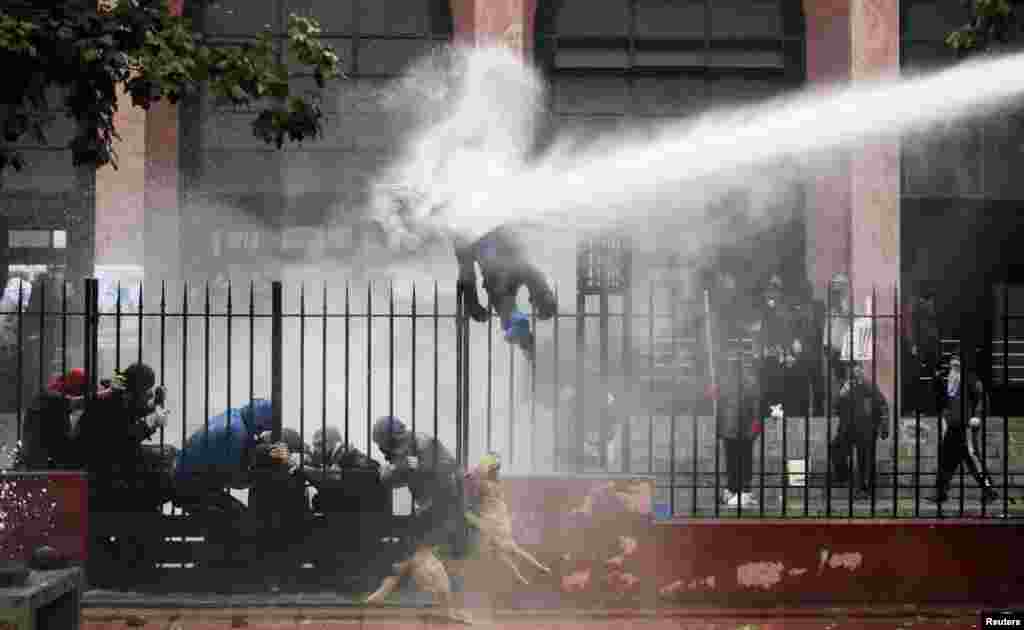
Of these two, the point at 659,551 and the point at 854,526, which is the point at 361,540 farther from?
the point at 854,526

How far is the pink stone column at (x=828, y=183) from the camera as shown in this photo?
73.8 ft

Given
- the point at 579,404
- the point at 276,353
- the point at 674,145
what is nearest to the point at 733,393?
the point at 579,404

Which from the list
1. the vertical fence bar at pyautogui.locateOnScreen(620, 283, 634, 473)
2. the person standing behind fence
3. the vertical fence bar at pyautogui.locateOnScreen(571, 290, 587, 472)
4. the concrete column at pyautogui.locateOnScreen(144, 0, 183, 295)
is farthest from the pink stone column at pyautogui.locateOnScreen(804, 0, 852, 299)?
the vertical fence bar at pyautogui.locateOnScreen(571, 290, 587, 472)

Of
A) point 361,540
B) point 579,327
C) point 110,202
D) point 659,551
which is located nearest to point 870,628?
point 659,551

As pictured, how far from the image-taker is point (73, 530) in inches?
451

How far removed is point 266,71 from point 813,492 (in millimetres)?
6746

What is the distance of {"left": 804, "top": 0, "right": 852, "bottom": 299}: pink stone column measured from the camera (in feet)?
73.8

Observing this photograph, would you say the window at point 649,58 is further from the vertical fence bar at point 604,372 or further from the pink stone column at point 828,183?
the vertical fence bar at point 604,372

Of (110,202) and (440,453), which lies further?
(110,202)

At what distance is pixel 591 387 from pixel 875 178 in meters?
10.6

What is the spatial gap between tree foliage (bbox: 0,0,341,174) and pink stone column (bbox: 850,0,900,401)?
12.2 meters

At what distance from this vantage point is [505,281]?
14062 mm

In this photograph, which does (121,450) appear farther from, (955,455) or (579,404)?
(955,455)

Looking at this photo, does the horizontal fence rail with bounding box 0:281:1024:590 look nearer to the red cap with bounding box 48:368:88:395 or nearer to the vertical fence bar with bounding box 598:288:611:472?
the vertical fence bar with bounding box 598:288:611:472
